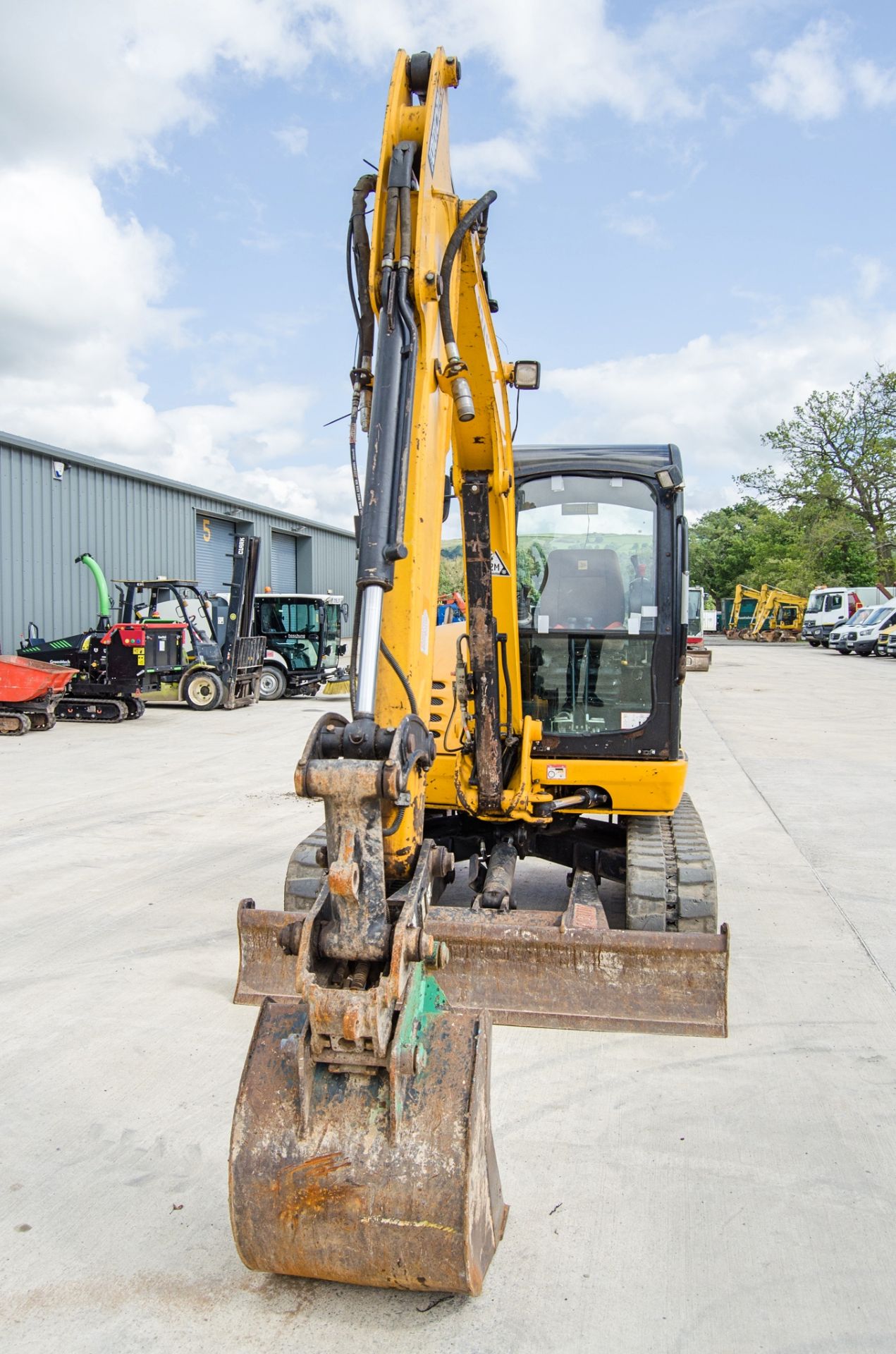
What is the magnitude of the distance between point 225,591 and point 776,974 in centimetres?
2348

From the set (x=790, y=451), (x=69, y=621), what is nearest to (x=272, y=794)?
(x=69, y=621)

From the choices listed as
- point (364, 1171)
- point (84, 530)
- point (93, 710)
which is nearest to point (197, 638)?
point (93, 710)

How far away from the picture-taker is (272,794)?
966cm

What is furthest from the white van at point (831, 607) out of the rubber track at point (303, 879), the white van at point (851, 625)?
the rubber track at point (303, 879)

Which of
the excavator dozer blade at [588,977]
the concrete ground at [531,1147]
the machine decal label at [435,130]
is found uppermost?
the machine decal label at [435,130]

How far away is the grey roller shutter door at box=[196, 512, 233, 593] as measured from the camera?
2606cm

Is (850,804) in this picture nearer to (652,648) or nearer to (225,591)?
(652,648)

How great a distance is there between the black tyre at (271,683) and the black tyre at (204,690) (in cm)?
237

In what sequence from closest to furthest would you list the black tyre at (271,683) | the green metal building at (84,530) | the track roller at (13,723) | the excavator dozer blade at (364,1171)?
the excavator dozer blade at (364,1171)
the track roller at (13,723)
the green metal building at (84,530)
the black tyre at (271,683)

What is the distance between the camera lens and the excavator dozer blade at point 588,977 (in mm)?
4055

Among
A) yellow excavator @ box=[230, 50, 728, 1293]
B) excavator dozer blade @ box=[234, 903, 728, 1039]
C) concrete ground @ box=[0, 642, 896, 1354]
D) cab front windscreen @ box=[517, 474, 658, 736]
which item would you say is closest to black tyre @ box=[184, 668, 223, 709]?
concrete ground @ box=[0, 642, 896, 1354]

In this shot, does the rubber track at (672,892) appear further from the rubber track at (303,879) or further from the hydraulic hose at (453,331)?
the hydraulic hose at (453,331)

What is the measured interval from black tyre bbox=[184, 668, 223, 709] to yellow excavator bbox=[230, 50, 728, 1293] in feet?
39.5

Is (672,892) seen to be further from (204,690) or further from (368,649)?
(204,690)
